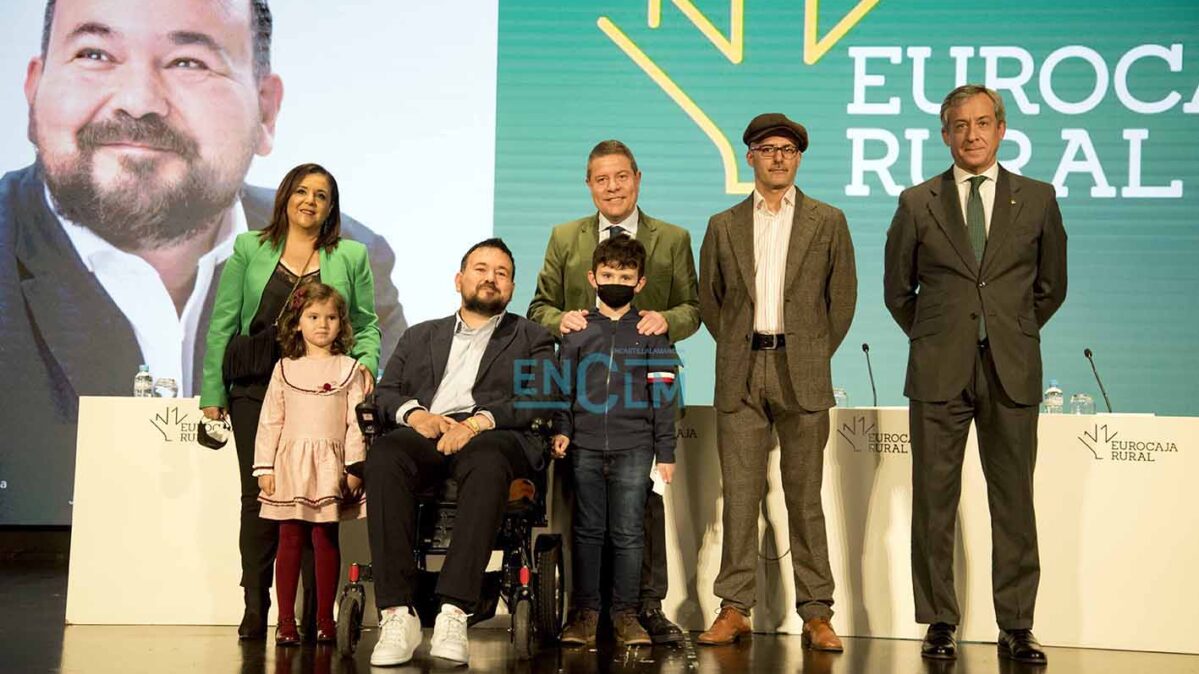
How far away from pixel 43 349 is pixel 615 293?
11.9ft

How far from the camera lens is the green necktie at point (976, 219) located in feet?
12.6

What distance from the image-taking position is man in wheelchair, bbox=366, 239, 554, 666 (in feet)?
11.2

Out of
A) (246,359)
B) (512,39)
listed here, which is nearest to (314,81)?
(512,39)

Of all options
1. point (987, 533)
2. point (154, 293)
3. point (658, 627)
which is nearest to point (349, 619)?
point (658, 627)

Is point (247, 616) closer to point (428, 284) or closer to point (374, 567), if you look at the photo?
point (374, 567)

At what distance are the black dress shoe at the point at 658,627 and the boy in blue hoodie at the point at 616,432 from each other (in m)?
0.06

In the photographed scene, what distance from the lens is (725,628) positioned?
3.93 metres

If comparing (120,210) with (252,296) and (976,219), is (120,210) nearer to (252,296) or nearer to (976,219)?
(252,296)

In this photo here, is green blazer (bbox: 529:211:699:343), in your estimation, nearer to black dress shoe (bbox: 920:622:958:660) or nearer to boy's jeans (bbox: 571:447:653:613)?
boy's jeans (bbox: 571:447:653:613)

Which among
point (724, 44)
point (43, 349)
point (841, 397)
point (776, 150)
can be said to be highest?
point (724, 44)

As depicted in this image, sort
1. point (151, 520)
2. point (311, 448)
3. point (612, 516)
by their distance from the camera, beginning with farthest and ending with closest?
point (151, 520) < point (612, 516) < point (311, 448)

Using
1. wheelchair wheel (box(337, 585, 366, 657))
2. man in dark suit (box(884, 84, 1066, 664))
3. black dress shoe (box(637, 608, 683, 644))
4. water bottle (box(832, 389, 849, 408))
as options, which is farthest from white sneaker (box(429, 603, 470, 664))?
water bottle (box(832, 389, 849, 408))

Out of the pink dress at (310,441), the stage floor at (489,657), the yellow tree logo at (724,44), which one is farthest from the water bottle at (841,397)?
the pink dress at (310,441)

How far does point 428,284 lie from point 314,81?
3.79ft
